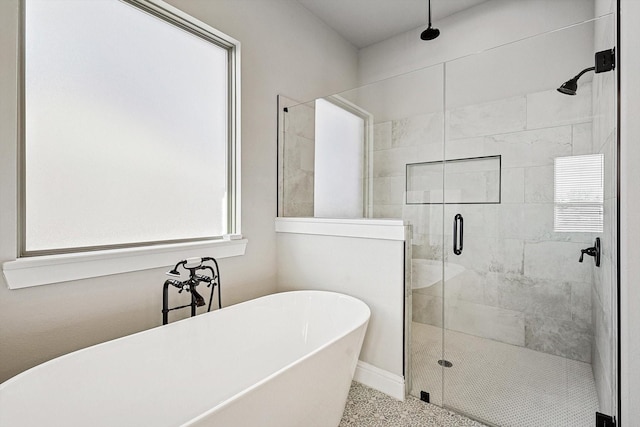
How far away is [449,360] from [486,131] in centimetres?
132

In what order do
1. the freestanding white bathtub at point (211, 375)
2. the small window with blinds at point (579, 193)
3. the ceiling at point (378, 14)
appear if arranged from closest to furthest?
the freestanding white bathtub at point (211, 375) < the small window with blinds at point (579, 193) < the ceiling at point (378, 14)

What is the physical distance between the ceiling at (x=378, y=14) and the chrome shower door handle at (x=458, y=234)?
6.41ft

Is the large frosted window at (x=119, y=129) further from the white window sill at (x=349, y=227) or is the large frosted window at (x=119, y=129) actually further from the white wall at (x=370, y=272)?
the white wall at (x=370, y=272)

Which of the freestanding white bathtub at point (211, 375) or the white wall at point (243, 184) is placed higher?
the white wall at point (243, 184)

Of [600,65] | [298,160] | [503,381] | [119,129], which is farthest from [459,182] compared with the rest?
[119,129]

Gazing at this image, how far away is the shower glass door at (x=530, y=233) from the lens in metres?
1.48

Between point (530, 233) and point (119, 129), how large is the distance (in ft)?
7.31

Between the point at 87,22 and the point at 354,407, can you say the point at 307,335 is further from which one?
the point at 87,22

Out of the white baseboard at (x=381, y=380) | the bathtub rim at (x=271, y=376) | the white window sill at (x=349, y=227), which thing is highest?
the white window sill at (x=349, y=227)

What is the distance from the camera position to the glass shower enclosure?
4.88ft

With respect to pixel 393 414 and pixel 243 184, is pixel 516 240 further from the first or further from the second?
pixel 243 184
